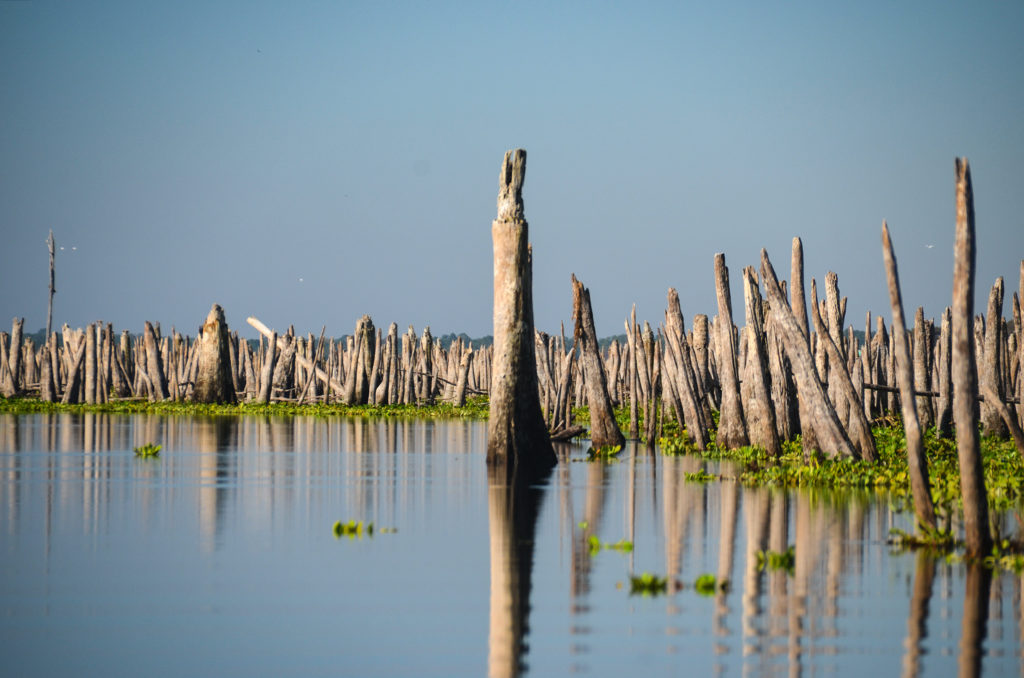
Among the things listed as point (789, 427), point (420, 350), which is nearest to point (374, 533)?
point (789, 427)

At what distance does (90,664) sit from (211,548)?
10.6 feet

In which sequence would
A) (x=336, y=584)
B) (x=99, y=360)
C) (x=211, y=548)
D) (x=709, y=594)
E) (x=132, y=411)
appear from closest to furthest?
(x=709, y=594) < (x=336, y=584) < (x=211, y=548) < (x=132, y=411) < (x=99, y=360)

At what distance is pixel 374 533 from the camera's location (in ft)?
31.5

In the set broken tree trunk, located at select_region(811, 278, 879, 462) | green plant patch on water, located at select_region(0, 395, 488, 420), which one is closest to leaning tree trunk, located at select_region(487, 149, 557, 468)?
broken tree trunk, located at select_region(811, 278, 879, 462)

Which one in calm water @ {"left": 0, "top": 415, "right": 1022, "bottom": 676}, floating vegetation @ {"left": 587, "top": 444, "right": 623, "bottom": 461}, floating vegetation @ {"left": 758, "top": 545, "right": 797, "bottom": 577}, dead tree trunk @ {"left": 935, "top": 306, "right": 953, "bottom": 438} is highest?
dead tree trunk @ {"left": 935, "top": 306, "right": 953, "bottom": 438}

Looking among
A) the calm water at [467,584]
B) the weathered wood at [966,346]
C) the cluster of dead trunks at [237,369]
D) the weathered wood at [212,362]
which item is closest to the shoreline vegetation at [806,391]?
the weathered wood at [966,346]

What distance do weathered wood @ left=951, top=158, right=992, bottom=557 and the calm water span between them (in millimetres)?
561

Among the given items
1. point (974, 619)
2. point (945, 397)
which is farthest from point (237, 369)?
point (974, 619)

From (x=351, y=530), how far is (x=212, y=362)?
2717 cm

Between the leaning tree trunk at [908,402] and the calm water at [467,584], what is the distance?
40cm

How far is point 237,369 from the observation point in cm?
4516

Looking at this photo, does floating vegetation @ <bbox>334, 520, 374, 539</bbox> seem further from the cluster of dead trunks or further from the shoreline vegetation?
the cluster of dead trunks

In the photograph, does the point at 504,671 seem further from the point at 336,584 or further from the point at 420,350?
the point at 420,350

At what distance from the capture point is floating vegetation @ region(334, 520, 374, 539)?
31.1ft
